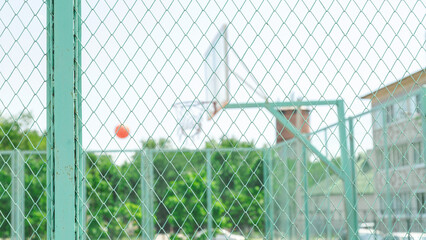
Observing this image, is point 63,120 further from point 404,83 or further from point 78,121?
point 404,83

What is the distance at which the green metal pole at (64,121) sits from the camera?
165cm

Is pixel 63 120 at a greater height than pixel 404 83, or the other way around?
pixel 404 83

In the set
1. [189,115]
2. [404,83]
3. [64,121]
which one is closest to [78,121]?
[64,121]

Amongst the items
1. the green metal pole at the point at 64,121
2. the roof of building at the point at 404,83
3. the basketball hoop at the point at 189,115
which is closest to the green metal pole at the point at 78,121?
the green metal pole at the point at 64,121

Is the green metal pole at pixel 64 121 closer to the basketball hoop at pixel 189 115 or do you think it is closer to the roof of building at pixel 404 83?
the basketball hoop at pixel 189 115

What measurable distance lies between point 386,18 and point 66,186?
134cm

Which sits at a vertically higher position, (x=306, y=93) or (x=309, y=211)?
(x=309, y=211)

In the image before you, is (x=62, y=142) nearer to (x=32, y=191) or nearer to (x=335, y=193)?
(x=335, y=193)

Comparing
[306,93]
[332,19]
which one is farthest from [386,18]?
[306,93]

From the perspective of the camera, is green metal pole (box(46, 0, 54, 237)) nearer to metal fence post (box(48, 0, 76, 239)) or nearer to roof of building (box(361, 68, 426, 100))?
metal fence post (box(48, 0, 76, 239))

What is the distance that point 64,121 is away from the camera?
1.69 metres

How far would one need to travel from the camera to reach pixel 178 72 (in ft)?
5.99

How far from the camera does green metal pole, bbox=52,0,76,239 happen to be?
165 cm

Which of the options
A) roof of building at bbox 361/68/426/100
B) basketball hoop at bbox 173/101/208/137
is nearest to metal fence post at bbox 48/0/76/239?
basketball hoop at bbox 173/101/208/137
